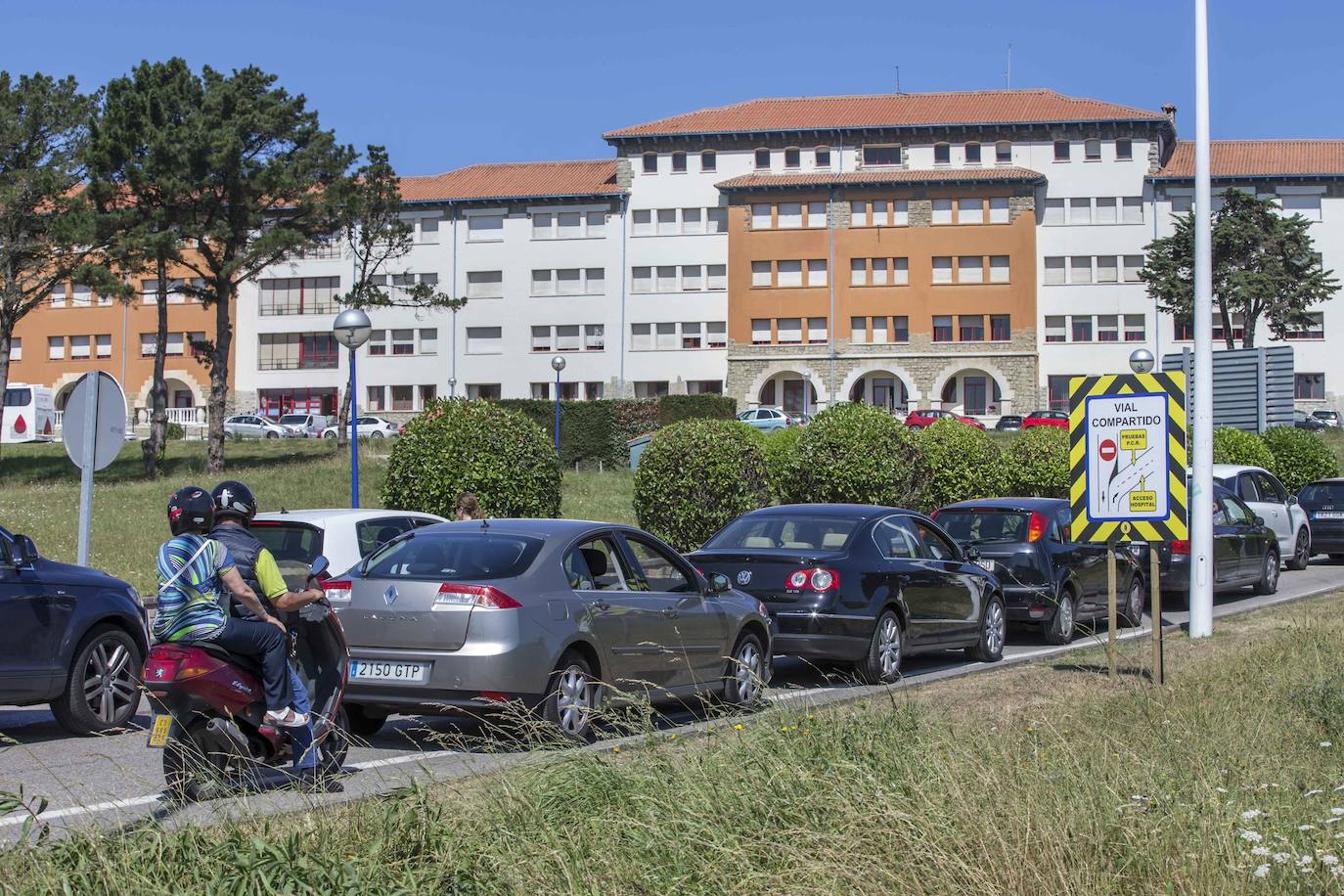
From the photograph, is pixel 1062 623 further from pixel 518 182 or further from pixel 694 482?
pixel 518 182

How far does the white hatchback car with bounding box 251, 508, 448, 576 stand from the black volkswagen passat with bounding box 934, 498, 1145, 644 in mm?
6800

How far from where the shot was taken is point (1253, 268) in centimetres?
7025

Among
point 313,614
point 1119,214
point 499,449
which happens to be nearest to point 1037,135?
point 1119,214

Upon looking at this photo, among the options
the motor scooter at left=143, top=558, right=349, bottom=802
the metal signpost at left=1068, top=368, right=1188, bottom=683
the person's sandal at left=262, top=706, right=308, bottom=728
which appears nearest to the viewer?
the motor scooter at left=143, top=558, right=349, bottom=802

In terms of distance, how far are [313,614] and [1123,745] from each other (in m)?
4.17

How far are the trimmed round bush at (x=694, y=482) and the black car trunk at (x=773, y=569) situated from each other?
32.3 ft

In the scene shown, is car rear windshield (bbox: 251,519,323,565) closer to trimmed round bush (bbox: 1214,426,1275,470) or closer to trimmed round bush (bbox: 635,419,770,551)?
trimmed round bush (bbox: 635,419,770,551)

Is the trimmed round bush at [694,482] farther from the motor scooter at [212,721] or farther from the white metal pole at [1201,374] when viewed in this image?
the motor scooter at [212,721]

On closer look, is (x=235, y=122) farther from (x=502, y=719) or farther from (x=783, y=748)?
(x=783, y=748)

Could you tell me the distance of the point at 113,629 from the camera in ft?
36.3

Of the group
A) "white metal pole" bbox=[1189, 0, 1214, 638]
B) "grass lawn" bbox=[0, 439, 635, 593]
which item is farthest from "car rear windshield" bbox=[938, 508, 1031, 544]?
"grass lawn" bbox=[0, 439, 635, 593]

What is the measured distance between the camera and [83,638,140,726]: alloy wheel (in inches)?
427

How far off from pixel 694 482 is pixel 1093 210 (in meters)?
60.8

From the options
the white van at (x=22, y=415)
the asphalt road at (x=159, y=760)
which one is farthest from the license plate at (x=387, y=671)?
the white van at (x=22, y=415)
